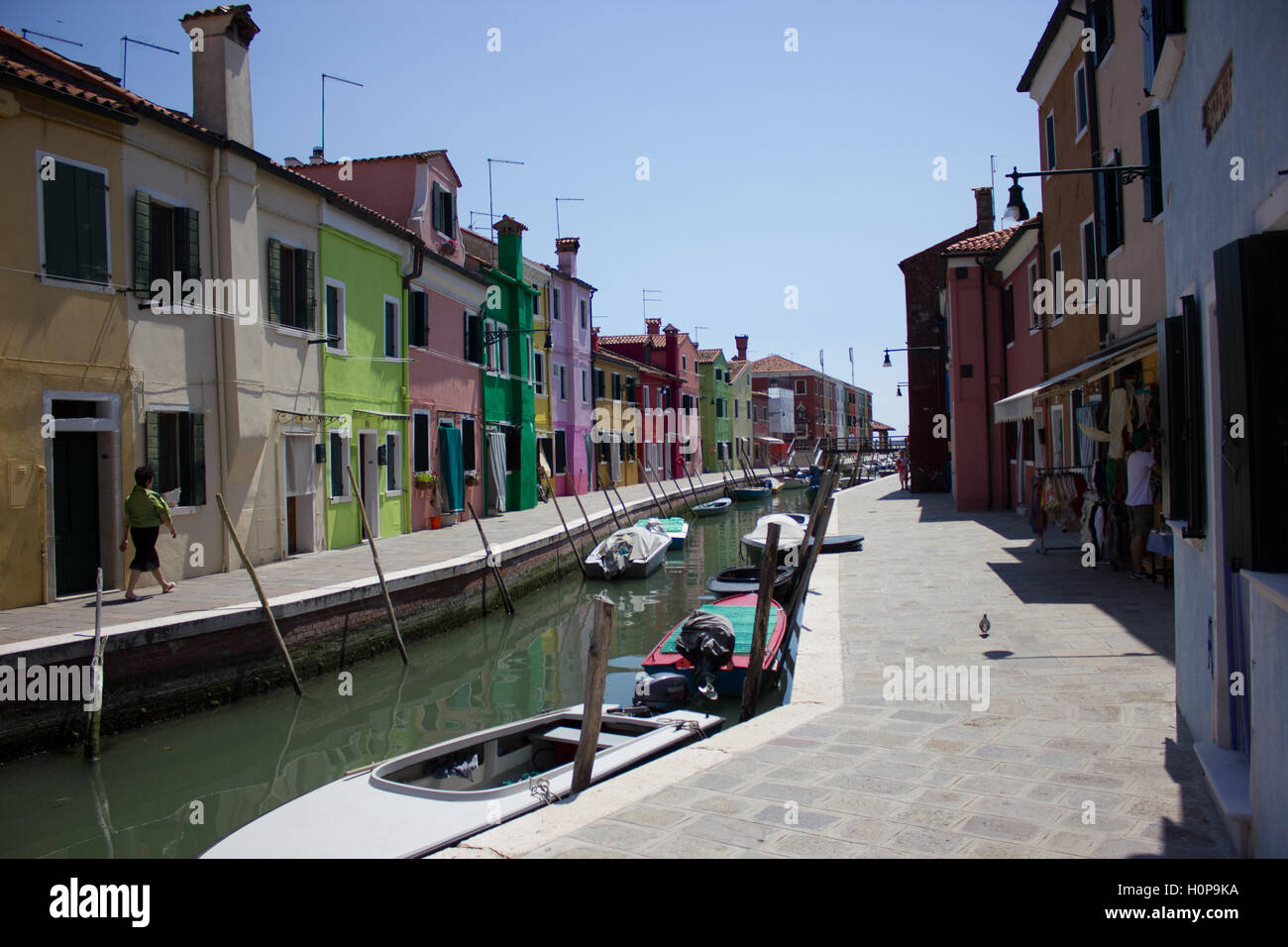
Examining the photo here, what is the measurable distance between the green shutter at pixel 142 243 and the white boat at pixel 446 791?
26.7 ft

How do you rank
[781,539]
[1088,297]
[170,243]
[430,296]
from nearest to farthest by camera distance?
[170,243] < [1088,297] < [781,539] < [430,296]

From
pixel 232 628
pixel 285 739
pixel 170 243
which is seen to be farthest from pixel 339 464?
pixel 285 739

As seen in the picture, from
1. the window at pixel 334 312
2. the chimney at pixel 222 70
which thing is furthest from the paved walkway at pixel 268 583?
the chimney at pixel 222 70

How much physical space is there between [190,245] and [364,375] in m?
5.10

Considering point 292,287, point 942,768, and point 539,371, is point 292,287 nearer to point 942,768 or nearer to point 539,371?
point 942,768

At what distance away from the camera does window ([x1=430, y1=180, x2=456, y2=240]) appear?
21.1 metres

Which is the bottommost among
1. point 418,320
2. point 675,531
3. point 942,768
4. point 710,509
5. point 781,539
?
point 942,768

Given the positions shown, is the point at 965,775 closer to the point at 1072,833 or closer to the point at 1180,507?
the point at 1072,833

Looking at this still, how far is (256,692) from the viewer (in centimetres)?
996

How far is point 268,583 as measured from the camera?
11.7 m

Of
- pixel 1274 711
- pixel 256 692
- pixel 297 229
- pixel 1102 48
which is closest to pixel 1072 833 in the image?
pixel 1274 711

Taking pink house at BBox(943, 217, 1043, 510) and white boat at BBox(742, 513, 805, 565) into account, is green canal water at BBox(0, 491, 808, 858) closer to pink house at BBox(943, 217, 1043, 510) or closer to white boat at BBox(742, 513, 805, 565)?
white boat at BBox(742, 513, 805, 565)
